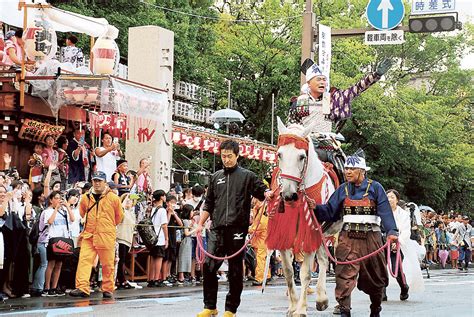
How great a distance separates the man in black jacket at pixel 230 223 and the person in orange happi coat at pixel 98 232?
4207 mm

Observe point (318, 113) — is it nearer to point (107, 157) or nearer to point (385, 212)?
point (385, 212)

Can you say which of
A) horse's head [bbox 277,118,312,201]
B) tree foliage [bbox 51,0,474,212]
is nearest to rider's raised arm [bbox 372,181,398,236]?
horse's head [bbox 277,118,312,201]

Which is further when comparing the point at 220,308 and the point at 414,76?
the point at 414,76

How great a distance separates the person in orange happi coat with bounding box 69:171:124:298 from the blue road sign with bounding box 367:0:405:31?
9135 millimetres

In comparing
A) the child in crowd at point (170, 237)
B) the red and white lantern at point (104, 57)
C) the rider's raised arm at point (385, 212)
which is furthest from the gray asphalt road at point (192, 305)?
the red and white lantern at point (104, 57)

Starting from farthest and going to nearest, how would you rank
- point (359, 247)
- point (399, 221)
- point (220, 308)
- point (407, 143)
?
→ point (407, 143) → point (399, 221) → point (220, 308) → point (359, 247)

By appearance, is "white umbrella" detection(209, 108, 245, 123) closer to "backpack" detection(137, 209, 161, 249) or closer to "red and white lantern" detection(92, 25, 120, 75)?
"red and white lantern" detection(92, 25, 120, 75)

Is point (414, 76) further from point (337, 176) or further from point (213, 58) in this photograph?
point (337, 176)

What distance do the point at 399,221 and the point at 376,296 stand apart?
5343 millimetres

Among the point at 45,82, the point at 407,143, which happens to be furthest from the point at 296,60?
the point at 45,82

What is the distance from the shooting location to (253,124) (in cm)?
3972

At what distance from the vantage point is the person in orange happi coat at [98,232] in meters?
14.2

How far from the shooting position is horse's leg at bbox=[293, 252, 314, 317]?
10273 mm

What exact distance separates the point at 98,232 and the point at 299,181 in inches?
202
